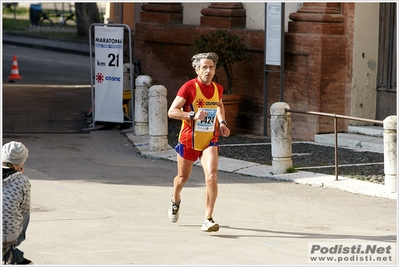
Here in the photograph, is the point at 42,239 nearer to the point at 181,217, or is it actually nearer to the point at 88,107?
the point at 181,217

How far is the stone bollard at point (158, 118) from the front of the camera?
1374 cm

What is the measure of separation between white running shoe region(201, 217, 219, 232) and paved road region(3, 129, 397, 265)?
8 cm

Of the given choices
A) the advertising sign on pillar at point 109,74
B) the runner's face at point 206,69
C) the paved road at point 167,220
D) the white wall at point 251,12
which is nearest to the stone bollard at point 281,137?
the paved road at point 167,220

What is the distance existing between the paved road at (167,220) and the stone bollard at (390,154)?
0.79ft

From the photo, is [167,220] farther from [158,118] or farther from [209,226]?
[158,118]

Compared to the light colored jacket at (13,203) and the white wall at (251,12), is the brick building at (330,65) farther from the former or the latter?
the light colored jacket at (13,203)

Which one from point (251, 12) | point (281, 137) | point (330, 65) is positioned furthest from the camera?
point (251, 12)

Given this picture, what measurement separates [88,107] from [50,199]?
8892 mm

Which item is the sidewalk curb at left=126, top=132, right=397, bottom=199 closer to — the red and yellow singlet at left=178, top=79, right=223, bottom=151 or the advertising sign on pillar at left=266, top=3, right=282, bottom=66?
the advertising sign on pillar at left=266, top=3, right=282, bottom=66

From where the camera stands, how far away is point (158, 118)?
13.8m

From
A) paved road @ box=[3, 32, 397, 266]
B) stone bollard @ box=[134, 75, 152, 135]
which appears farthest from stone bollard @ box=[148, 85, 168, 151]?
stone bollard @ box=[134, 75, 152, 135]

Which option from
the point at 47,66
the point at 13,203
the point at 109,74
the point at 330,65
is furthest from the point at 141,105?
the point at 47,66

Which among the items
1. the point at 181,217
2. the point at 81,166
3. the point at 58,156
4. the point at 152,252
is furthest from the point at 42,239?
the point at 58,156

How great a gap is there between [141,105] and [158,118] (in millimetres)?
1522
